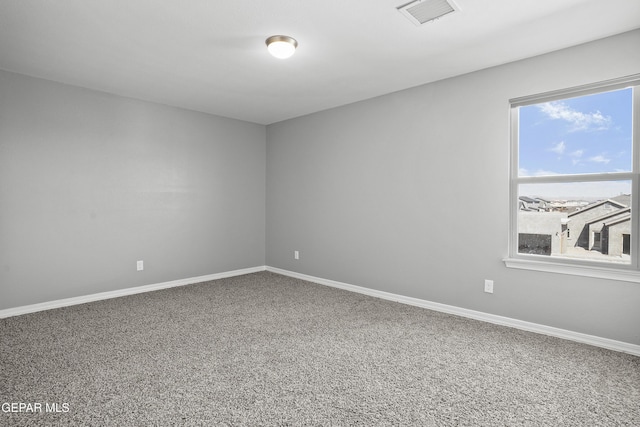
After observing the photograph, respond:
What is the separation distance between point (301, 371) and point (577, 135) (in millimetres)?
2889

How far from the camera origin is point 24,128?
3316mm

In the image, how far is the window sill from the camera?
2.47 meters

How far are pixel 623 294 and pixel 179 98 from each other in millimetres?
4756

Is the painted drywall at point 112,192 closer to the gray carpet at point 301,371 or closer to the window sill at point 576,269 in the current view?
the gray carpet at point 301,371

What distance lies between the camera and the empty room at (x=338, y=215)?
2043mm

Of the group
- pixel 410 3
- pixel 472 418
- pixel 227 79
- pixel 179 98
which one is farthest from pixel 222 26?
pixel 472 418

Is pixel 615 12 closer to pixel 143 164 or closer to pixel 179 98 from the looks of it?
pixel 179 98

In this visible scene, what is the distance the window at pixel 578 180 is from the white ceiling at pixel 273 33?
489 millimetres

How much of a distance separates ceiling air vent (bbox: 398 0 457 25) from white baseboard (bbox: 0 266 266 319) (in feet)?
13.2

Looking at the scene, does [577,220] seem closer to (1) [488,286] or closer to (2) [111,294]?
(1) [488,286]

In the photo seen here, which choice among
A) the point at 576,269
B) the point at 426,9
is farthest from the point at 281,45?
the point at 576,269

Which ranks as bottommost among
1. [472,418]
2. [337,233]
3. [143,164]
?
[472,418]

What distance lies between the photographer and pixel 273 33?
8.32 ft

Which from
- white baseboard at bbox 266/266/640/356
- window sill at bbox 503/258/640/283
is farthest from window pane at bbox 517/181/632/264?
white baseboard at bbox 266/266/640/356
